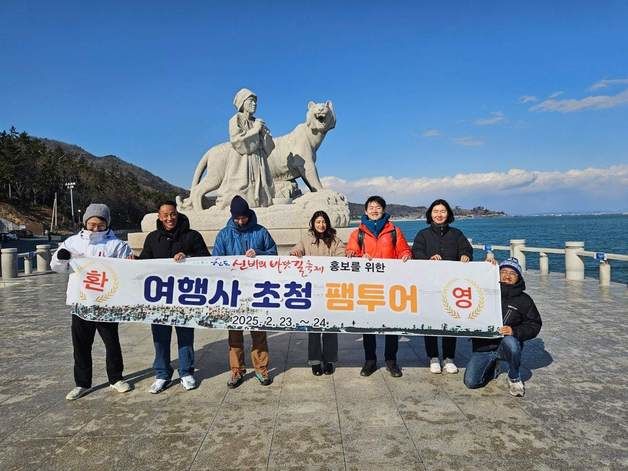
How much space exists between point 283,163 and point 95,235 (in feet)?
22.2

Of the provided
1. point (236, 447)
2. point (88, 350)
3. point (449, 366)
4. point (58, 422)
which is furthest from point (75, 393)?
point (449, 366)

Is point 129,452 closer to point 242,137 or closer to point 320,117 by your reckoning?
point 242,137

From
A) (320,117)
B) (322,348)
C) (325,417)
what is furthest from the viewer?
(320,117)

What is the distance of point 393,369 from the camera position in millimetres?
4242

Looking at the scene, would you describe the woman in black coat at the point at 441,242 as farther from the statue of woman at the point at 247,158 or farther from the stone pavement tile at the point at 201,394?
the statue of woman at the point at 247,158

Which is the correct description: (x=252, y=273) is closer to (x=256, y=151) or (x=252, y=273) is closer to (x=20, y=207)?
(x=256, y=151)

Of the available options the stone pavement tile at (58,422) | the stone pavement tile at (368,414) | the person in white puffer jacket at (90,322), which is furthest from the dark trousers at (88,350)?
the stone pavement tile at (368,414)

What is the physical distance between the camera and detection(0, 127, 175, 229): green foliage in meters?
49.3

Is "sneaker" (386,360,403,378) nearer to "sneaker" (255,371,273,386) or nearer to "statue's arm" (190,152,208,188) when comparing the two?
"sneaker" (255,371,273,386)

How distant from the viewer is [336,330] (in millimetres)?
3982

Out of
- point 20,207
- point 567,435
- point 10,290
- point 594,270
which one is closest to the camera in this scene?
point 567,435

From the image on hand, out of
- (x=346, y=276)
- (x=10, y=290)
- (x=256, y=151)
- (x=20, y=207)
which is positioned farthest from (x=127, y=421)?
(x=20, y=207)

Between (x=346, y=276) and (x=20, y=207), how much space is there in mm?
59554

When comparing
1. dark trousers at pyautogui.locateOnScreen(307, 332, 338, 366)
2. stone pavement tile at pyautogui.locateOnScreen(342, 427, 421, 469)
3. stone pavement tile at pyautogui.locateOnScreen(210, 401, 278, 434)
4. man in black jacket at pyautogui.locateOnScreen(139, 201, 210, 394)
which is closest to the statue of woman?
man in black jacket at pyautogui.locateOnScreen(139, 201, 210, 394)
